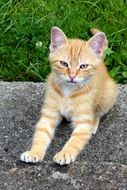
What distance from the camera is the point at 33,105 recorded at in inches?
174

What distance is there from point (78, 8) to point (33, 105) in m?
1.50

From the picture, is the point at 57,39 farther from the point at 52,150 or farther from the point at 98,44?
the point at 52,150

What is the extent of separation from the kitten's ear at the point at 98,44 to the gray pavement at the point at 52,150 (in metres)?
0.53

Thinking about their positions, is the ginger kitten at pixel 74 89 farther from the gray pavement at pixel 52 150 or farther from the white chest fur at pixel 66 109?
the gray pavement at pixel 52 150

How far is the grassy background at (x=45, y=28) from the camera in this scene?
16.8 feet

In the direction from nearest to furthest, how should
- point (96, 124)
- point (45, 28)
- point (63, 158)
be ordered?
point (63, 158), point (96, 124), point (45, 28)

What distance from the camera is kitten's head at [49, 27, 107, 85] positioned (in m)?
3.83

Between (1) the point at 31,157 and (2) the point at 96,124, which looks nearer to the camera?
(1) the point at 31,157

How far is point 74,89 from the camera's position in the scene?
3.95 m

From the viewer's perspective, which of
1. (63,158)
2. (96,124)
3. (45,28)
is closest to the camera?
(63,158)

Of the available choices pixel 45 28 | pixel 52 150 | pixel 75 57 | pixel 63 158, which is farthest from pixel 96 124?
pixel 45 28

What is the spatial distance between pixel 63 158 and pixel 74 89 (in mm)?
558

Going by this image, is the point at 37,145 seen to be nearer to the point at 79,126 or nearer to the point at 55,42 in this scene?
the point at 79,126

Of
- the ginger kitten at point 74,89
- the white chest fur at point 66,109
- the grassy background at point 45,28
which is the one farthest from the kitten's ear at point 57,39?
the grassy background at point 45,28
